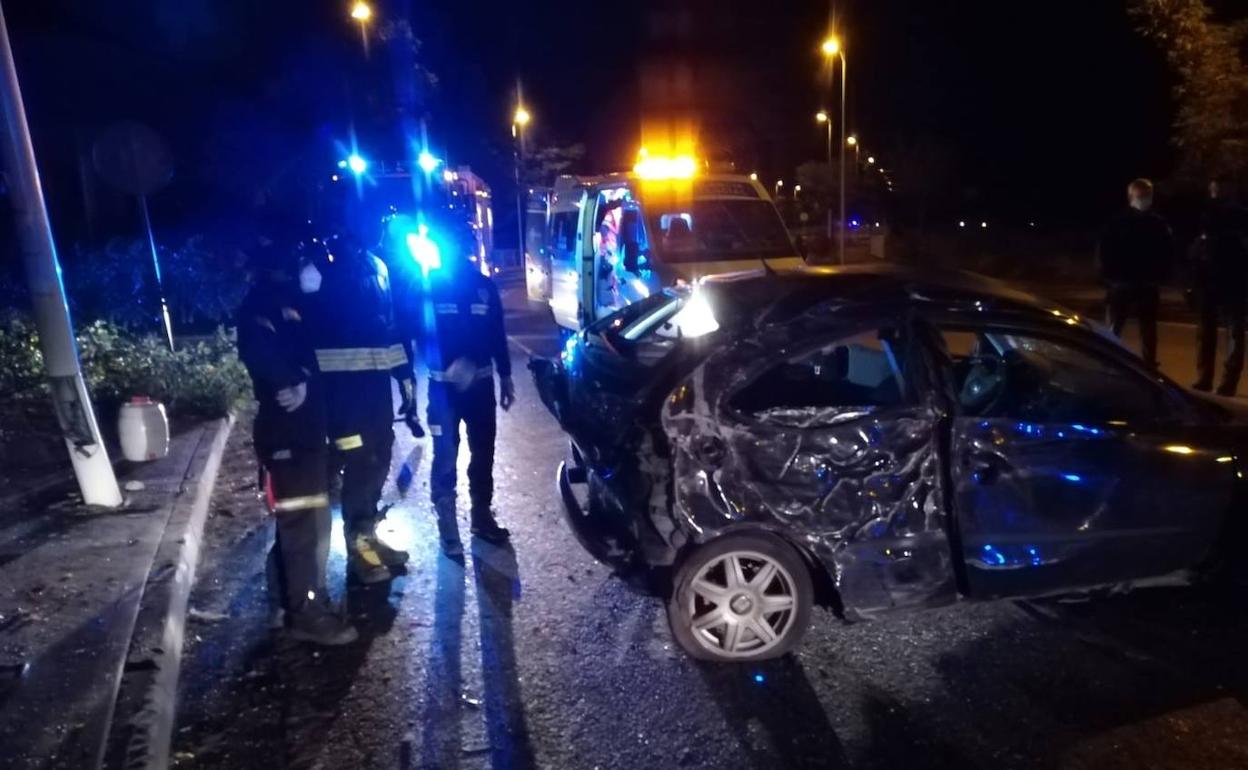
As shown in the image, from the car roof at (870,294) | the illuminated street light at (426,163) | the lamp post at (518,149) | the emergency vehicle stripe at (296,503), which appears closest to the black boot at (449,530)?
the emergency vehicle stripe at (296,503)

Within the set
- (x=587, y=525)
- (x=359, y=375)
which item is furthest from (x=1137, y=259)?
(x=359, y=375)

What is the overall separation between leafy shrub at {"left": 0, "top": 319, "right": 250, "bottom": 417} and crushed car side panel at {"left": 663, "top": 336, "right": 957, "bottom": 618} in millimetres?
5423

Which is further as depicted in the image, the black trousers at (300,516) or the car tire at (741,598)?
the black trousers at (300,516)

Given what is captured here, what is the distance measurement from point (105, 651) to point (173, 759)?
72cm

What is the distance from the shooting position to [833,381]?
480cm

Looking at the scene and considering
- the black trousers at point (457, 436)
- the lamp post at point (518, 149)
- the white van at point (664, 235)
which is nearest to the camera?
the black trousers at point (457, 436)

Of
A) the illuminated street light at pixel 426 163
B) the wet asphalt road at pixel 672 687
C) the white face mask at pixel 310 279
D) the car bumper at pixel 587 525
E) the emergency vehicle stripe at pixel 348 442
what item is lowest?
the wet asphalt road at pixel 672 687

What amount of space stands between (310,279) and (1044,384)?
3277 mm

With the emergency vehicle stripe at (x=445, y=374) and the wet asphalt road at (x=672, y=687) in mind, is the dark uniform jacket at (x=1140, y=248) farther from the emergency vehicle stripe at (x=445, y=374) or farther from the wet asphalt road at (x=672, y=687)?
the emergency vehicle stripe at (x=445, y=374)

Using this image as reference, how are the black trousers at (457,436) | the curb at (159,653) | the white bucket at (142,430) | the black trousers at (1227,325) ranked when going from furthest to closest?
the black trousers at (1227,325)
the white bucket at (142,430)
the black trousers at (457,436)
the curb at (159,653)

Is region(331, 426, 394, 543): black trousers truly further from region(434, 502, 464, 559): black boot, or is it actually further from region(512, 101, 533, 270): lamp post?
region(512, 101, 533, 270): lamp post

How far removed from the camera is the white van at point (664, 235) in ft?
31.4

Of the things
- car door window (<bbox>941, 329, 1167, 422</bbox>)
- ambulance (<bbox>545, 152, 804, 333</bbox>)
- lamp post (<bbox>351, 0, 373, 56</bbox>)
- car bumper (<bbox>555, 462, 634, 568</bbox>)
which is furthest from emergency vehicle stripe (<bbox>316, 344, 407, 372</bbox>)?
lamp post (<bbox>351, 0, 373, 56</bbox>)

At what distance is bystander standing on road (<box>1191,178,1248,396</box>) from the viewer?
777cm
